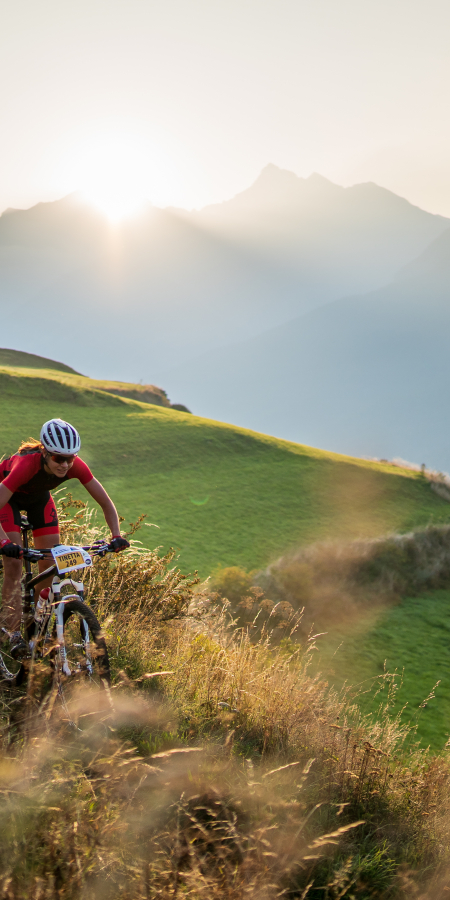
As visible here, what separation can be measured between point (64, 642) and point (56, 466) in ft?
4.93

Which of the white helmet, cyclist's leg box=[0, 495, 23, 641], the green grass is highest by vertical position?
the white helmet

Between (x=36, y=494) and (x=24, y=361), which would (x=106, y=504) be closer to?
(x=36, y=494)

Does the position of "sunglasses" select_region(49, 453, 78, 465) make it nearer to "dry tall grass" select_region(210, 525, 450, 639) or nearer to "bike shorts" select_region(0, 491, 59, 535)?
"bike shorts" select_region(0, 491, 59, 535)

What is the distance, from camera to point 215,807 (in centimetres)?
357

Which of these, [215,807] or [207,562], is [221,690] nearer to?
[215,807]

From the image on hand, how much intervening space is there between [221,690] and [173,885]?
97.5 inches

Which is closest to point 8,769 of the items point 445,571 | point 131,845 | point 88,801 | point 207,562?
point 88,801

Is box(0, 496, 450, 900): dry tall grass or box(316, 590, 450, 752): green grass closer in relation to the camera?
box(0, 496, 450, 900): dry tall grass

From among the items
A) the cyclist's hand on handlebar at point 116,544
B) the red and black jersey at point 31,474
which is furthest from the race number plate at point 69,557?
the red and black jersey at point 31,474

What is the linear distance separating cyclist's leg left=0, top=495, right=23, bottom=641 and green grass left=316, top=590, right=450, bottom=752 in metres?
6.65

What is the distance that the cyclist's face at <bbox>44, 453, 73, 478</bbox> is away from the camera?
4.72m

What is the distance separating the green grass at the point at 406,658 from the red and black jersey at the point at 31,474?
22.6 feet

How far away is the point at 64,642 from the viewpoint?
4023mm

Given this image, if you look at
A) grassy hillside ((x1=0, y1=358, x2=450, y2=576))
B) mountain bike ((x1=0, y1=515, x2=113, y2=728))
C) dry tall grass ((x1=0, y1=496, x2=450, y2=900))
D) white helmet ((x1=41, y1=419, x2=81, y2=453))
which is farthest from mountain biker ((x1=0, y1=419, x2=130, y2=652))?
grassy hillside ((x1=0, y1=358, x2=450, y2=576))
